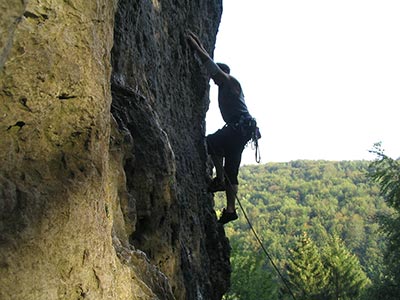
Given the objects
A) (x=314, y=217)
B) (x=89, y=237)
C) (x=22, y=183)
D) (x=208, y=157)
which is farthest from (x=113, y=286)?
(x=314, y=217)

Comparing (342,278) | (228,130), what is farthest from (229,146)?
(342,278)

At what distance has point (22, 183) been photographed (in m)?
2.26

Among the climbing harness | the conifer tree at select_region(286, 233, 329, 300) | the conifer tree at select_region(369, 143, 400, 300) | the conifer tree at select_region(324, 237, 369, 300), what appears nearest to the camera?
the climbing harness

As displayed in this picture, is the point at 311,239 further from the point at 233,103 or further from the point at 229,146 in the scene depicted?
the point at 233,103

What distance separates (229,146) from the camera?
7.61 metres

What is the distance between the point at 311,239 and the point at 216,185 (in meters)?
59.3

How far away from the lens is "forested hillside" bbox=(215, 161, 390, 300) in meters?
28.9

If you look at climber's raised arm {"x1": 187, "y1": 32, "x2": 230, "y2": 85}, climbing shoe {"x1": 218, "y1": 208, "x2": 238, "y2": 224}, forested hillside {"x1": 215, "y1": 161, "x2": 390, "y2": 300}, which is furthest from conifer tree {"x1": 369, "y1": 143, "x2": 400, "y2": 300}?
climber's raised arm {"x1": 187, "y1": 32, "x2": 230, "y2": 85}

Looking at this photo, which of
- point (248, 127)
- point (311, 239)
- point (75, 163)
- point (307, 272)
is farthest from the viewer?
point (311, 239)

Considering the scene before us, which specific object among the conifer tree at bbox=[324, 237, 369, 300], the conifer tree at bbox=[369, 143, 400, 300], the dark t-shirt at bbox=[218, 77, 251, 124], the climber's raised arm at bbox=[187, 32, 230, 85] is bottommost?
the conifer tree at bbox=[324, 237, 369, 300]

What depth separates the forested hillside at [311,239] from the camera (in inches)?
1139

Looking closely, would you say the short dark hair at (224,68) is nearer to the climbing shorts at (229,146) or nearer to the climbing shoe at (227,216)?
the climbing shorts at (229,146)

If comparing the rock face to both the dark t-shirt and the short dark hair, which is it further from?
the short dark hair

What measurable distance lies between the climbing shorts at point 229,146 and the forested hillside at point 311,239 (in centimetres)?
1160
